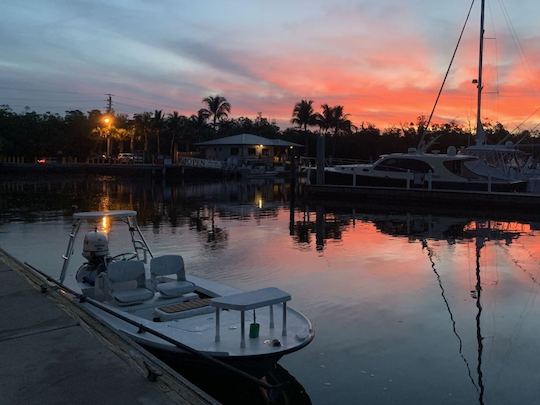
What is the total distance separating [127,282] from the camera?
28.7 feet

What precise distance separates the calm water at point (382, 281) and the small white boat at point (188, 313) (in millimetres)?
969

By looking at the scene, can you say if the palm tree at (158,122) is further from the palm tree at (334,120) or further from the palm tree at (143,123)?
the palm tree at (334,120)

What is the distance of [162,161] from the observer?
70.8 metres

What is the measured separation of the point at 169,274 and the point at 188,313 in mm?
1581

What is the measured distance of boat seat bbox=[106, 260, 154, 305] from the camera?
845 centimetres

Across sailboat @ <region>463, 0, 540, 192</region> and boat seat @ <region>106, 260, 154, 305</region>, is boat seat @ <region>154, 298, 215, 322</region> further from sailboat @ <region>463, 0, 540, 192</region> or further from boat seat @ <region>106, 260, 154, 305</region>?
sailboat @ <region>463, 0, 540, 192</region>

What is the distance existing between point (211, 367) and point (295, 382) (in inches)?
52.8

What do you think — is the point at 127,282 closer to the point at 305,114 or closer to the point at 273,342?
the point at 273,342

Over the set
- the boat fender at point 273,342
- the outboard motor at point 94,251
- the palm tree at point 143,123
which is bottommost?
the boat fender at point 273,342

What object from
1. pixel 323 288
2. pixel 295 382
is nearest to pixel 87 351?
pixel 295 382

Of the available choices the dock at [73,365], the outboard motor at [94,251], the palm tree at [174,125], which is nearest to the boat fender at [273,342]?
the dock at [73,365]

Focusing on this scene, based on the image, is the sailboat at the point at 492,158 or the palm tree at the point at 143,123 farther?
the palm tree at the point at 143,123

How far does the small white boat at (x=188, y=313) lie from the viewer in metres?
6.49

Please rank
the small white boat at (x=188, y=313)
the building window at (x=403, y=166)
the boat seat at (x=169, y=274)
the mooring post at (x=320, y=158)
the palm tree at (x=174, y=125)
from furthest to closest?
1. the palm tree at (x=174, y=125)
2. the mooring post at (x=320, y=158)
3. the building window at (x=403, y=166)
4. the boat seat at (x=169, y=274)
5. the small white boat at (x=188, y=313)
